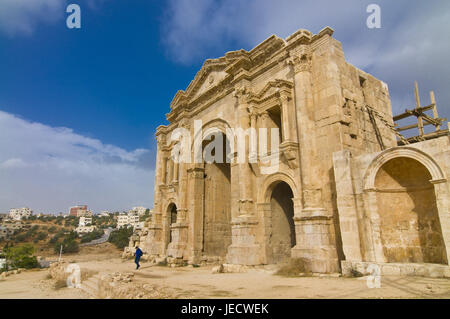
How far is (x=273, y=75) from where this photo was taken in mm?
12438

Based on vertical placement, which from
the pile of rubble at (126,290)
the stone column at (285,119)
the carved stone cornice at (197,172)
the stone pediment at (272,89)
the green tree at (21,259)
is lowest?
the green tree at (21,259)

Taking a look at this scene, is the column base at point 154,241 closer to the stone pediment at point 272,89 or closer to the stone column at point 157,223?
the stone column at point 157,223

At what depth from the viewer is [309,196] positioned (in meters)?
9.59

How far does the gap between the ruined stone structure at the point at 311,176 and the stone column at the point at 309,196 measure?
1.3 inches

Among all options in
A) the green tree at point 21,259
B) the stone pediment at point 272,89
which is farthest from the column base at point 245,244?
the green tree at point 21,259

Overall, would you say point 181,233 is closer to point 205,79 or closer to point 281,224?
point 281,224

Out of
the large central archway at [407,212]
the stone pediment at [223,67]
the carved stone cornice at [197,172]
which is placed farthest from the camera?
the carved stone cornice at [197,172]

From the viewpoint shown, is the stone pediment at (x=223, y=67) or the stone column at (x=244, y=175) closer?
the stone column at (x=244, y=175)

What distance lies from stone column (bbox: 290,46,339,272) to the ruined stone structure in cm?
3

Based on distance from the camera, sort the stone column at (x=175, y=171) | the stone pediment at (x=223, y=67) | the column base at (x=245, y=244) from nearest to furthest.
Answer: the column base at (x=245, y=244) < the stone pediment at (x=223, y=67) < the stone column at (x=175, y=171)

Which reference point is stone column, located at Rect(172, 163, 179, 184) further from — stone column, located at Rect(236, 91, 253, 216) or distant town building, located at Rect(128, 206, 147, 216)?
distant town building, located at Rect(128, 206, 147, 216)

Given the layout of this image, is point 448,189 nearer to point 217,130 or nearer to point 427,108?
point 427,108

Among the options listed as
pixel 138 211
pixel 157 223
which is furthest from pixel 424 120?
pixel 138 211

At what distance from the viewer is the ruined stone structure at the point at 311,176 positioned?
7.76 m
